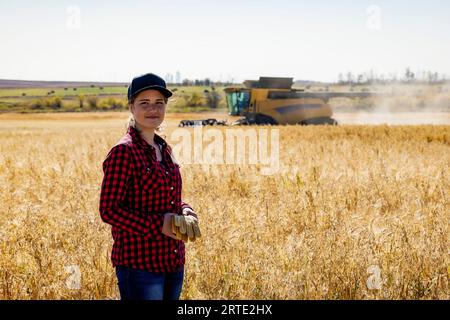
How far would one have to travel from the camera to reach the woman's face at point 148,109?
8.32ft

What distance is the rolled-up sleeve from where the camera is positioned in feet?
7.75

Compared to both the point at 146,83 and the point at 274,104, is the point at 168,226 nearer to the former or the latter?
the point at 146,83

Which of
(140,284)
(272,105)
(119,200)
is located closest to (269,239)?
(140,284)

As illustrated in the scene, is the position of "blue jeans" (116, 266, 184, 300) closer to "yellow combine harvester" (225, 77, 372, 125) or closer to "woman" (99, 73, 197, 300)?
"woman" (99, 73, 197, 300)

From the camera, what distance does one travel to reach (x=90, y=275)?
388 cm

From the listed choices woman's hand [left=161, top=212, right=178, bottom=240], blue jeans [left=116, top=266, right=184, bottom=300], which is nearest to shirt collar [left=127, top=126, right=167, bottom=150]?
woman's hand [left=161, top=212, right=178, bottom=240]

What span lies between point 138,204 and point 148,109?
476mm

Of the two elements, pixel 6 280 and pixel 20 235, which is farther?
pixel 20 235

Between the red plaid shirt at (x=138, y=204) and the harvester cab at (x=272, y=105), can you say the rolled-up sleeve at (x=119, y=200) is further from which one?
the harvester cab at (x=272, y=105)

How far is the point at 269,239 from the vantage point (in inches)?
191
